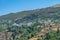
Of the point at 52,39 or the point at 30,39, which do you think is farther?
the point at 30,39

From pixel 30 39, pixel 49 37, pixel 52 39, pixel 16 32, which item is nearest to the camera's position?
pixel 52 39

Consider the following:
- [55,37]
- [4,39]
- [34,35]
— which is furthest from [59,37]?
[4,39]

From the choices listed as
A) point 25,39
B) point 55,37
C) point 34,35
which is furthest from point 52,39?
point 34,35

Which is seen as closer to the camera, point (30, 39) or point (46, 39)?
point (46, 39)

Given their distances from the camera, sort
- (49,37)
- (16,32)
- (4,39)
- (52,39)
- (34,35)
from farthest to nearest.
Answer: (16,32), (4,39), (34,35), (49,37), (52,39)

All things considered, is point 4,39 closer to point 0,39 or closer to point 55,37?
point 0,39

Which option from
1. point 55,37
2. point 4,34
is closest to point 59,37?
point 55,37

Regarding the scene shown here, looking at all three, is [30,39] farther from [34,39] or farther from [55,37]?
[55,37]

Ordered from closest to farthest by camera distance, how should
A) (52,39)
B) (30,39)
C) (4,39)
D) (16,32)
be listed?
(52,39), (30,39), (4,39), (16,32)
